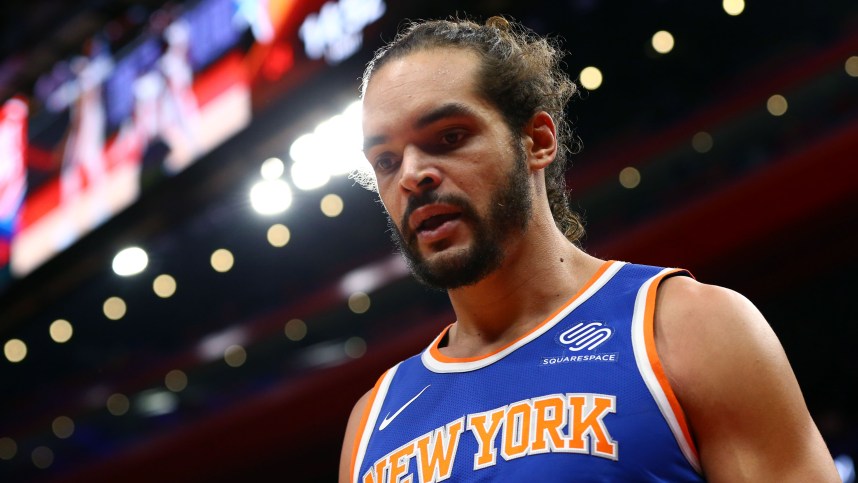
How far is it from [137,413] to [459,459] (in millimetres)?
10036

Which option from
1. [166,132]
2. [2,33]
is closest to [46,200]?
[166,132]

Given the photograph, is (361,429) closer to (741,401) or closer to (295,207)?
(741,401)

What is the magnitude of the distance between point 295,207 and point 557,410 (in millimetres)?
7483

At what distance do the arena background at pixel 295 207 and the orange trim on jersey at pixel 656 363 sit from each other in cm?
329

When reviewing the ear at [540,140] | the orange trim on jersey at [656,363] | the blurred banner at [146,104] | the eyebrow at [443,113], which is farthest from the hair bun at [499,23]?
the blurred banner at [146,104]

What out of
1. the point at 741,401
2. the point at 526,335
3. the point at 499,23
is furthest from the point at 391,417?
the point at 499,23

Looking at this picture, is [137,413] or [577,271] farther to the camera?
[137,413]

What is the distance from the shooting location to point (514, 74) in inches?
66.1

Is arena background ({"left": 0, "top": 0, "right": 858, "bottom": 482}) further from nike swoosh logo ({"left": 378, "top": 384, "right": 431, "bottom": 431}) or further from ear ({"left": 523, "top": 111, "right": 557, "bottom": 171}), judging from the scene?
nike swoosh logo ({"left": 378, "top": 384, "right": 431, "bottom": 431})

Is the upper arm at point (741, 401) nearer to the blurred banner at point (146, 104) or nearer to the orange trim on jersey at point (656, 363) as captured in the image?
the orange trim on jersey at point (656, 363)

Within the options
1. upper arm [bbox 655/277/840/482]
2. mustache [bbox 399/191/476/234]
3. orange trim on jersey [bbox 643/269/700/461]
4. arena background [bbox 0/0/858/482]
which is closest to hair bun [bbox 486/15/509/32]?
mustache [bbox 399/191/476/234]

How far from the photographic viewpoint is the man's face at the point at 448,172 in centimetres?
152

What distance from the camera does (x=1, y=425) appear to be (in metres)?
11.0

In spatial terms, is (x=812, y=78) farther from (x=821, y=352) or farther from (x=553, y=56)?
(x=553, y=56)
